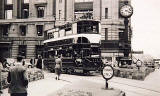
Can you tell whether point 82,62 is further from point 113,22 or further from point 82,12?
point 82,12

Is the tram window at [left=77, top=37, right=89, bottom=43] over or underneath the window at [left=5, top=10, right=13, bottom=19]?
underneath

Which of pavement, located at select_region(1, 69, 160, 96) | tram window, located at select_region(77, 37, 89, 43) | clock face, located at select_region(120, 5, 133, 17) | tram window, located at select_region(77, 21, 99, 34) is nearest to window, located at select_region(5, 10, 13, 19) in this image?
clock face, located at select_region(120, 5, 133, 17)

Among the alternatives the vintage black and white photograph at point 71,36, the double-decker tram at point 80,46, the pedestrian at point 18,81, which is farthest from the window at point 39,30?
the pedestrian at point 18,81

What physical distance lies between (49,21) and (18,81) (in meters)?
43.7

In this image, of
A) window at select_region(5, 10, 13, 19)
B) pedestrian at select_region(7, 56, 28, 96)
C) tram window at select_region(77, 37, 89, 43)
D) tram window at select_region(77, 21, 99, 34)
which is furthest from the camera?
window at select_region(5, 10, 13, 19)

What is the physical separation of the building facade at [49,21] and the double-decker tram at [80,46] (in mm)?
19406

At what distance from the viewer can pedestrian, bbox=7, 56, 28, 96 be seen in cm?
776

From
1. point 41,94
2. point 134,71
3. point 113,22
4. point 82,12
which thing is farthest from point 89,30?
point 82,12

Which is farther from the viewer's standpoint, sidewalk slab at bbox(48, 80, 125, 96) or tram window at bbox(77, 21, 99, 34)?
tram window at bbox(77, 21, 99, 34)

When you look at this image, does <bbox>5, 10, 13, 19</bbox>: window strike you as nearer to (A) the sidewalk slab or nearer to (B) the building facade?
(B) the building facade

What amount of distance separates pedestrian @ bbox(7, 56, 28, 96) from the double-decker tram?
1786cm

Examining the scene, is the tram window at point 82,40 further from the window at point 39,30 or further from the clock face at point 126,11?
the window at point 39,30

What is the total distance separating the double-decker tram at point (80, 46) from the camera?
2597 centimetres

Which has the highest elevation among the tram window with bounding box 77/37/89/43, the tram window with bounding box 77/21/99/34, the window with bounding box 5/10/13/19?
the window with bounding box 5/10/13/19
